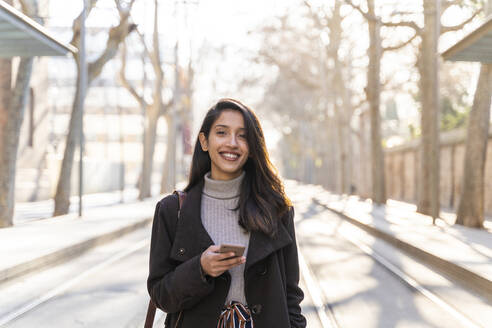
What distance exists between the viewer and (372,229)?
1474 centimetres

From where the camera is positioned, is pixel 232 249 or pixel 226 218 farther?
pixel 226 218

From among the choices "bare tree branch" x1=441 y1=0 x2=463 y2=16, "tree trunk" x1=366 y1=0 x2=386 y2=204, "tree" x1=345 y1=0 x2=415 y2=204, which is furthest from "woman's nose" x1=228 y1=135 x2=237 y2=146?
"tree trunk" x1=366 y1=0 x2=386 y2=204

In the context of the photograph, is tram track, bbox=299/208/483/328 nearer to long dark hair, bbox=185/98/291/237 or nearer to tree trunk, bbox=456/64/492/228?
A: long dark hair, bbox=185/98/291/237

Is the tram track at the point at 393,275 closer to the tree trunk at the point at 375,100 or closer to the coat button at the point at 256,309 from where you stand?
the coat button at the point at 256,309

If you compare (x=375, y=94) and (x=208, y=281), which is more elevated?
(x=375, y=94)

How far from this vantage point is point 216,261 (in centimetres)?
238

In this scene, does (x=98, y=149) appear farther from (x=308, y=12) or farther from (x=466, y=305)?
(x=466, y=305)

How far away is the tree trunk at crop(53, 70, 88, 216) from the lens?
1656 cm

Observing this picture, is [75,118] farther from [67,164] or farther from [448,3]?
[448,3]

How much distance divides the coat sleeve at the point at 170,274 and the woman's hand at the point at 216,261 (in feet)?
0.18

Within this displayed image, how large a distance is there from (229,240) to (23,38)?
28.1 ft

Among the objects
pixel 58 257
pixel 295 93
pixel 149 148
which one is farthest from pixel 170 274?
pixel 295 93

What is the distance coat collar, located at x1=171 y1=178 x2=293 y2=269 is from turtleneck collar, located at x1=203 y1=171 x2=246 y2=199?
0.51ft

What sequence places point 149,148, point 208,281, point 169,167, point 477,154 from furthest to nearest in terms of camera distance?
1. point 169,167
2. point 149,148
3. point 477,154
4. point 208,281
